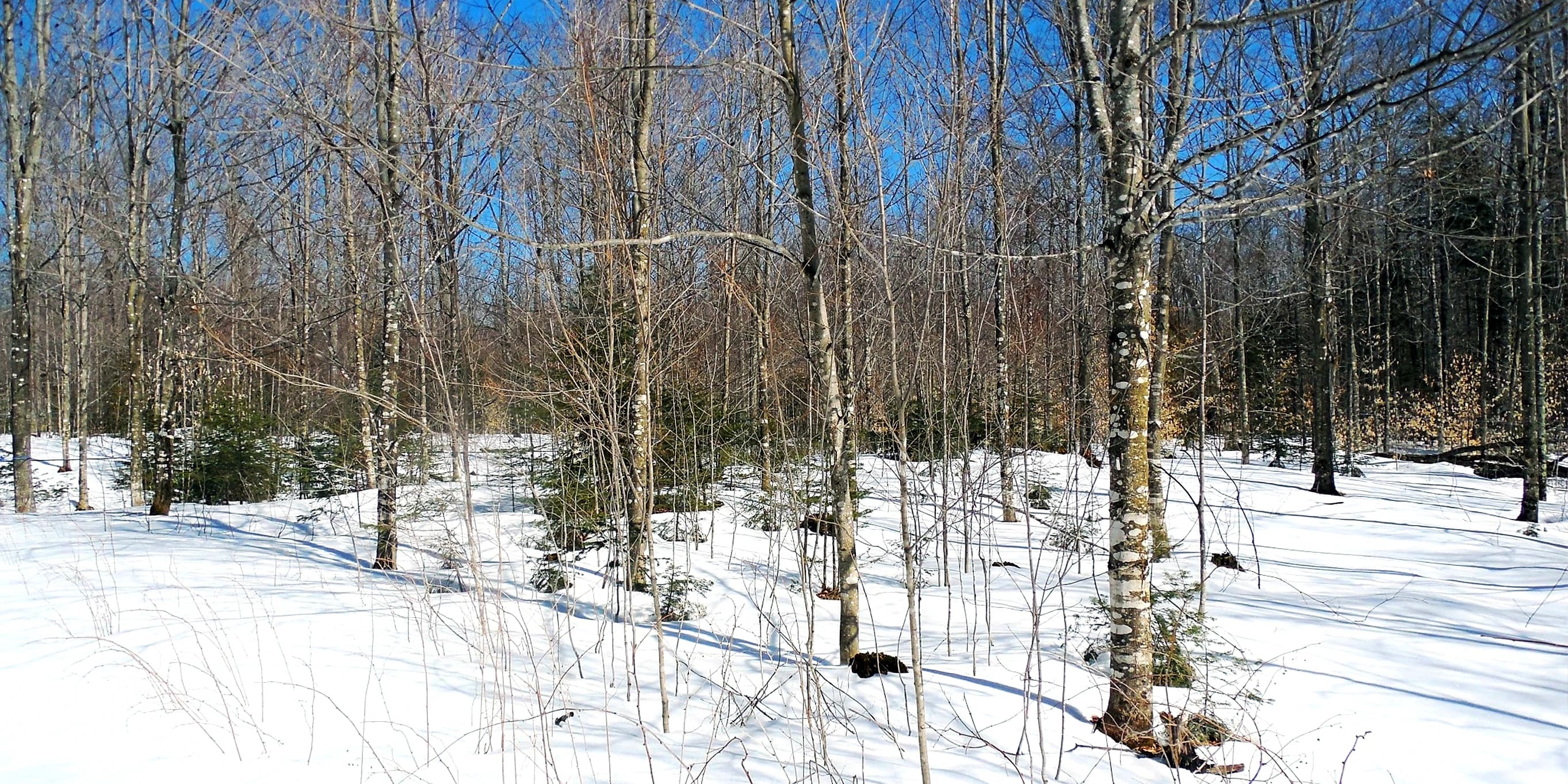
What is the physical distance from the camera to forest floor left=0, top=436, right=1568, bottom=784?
11.4ft

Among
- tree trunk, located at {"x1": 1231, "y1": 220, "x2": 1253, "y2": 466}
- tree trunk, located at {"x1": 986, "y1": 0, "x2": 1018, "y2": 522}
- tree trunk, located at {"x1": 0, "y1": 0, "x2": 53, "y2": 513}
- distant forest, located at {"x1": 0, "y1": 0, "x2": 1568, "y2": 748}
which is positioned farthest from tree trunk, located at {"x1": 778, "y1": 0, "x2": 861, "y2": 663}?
tree trunk, located at {"x1": 0, "y1": 0, "x2": 53, "y2": 513}

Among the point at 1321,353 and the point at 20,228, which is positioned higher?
the point at 20,228

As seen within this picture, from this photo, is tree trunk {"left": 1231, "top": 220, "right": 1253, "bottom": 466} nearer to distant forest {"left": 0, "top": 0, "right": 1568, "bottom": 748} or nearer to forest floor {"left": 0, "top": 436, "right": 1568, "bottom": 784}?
distant forest {"left": 0, "top": 0, "right": 1568, "bottom": 748}

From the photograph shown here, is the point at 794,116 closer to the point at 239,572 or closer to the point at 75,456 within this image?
the point at 239,572

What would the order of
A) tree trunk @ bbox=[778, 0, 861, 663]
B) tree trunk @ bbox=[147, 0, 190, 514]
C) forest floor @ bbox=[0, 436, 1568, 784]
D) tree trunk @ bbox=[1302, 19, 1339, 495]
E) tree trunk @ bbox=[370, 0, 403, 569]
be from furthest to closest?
tree trunk @ bbox=[1302, 19, 1339, 495] → tree trunk @ bbox=[147, 0, 190, 514] → tree trunk @ bbox=[370, 0, 403, 569] → tree trunk @ bbox=[778, 0, 861, 663] → forest floor @ bbox=[0, 436, 1568, 784]

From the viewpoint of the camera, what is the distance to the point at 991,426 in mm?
13258

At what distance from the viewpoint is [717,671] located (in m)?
5.09

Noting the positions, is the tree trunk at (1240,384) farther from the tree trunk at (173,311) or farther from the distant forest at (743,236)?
the tree trunk at (173,311)

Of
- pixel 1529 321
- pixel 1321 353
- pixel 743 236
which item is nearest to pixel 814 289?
pixel 743 236

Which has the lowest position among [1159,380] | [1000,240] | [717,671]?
[717,671]

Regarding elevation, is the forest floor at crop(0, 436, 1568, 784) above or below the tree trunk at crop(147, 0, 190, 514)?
below

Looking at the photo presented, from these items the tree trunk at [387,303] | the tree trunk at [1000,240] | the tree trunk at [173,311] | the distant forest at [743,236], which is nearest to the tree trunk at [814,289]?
the distant forest at [743,236]

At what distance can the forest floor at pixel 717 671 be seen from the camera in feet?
11.4

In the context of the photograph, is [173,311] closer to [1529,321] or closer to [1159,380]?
[1159,380]
